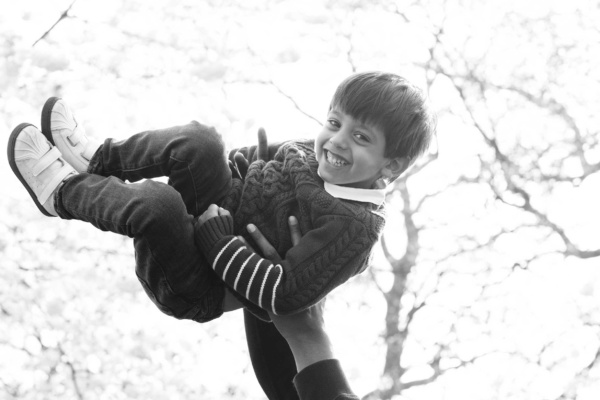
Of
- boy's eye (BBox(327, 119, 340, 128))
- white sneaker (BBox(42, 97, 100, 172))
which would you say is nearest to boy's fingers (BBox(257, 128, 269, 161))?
boy's eye (BBox(327, 119, 340, 128))

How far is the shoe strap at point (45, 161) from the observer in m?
1.25

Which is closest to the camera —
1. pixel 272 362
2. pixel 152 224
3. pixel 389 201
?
pixel 152 224

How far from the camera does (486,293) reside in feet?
10.9

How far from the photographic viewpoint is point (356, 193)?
1.31 m

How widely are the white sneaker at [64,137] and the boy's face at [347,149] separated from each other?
0.42m

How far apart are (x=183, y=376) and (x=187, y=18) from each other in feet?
5.09

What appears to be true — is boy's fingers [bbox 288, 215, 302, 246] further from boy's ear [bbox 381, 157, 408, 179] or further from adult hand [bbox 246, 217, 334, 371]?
boy's ear [bbox 381, 157, 408, 179]

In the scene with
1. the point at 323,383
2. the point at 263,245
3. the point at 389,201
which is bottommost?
the point at 389,201

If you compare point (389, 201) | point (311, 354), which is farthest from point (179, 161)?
Answer: point (389, 201)

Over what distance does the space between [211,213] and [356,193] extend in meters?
0.26

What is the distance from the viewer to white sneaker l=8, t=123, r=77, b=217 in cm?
125

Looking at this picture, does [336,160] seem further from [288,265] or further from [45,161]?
[45,161]

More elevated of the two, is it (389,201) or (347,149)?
(347,149)

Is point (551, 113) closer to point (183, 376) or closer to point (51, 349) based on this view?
point (183, 376)
